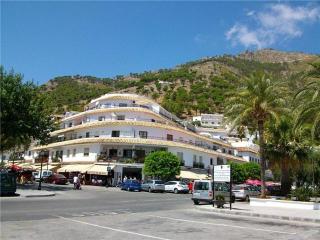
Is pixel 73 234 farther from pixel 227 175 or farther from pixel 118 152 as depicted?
pixel 118 152

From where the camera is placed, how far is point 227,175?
28.9m

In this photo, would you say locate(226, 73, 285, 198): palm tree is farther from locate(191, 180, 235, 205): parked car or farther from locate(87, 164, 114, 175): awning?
locate(87, 164, 114, 175): awning

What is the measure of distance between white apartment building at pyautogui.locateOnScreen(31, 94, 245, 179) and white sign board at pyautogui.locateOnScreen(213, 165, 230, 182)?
34810 mm

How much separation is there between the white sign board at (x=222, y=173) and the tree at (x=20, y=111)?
22.4 metres

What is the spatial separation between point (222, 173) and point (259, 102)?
8.18 m

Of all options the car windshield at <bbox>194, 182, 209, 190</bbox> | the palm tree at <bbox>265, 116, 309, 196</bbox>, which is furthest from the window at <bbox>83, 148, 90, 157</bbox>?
the car windshield at <bbox>194, 182, 209, 190</bbox>

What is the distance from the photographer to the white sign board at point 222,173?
1139 inches

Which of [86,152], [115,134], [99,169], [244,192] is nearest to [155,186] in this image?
[99,169]

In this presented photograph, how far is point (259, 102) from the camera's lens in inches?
1375

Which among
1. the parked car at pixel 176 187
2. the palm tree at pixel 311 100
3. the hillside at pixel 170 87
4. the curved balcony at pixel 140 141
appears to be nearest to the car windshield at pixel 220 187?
the palm tree at pixel 311 100

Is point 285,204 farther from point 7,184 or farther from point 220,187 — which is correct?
point 7,184

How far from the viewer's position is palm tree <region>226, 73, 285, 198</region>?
114 feet

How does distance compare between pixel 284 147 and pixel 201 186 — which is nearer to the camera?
pixel 201 186

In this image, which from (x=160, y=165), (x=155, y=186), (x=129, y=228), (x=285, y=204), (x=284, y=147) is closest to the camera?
(x=129, y=228)
